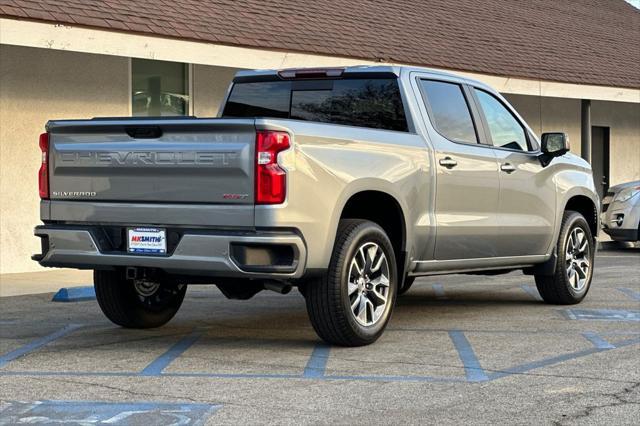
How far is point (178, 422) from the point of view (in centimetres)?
583

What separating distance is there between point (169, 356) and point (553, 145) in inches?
167

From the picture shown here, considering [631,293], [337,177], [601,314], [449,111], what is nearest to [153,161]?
[337,177]

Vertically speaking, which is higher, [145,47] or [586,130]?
[145,47]

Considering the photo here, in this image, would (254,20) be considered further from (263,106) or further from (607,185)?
(607,185)

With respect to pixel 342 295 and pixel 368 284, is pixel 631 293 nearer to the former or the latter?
pixel 368 284

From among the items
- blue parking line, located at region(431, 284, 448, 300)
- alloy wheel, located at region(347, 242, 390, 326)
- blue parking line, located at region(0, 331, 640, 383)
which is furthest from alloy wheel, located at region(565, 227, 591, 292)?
blue parking line, located at region(0, 331, 640, 383)

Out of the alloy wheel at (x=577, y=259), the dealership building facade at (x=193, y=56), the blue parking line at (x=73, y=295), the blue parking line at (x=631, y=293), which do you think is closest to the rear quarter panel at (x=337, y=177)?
the alloy wheel at (x=577, y=259)

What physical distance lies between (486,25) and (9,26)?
474 inches

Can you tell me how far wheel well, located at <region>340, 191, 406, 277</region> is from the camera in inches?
335

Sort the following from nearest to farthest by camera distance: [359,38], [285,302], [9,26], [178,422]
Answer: [178,422]
[285,302]
[9,26]
[359,38]

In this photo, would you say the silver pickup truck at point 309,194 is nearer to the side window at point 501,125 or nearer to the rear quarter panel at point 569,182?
the side window at point 501,125

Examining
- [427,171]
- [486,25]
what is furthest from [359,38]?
[427,171]

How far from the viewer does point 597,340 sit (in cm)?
865

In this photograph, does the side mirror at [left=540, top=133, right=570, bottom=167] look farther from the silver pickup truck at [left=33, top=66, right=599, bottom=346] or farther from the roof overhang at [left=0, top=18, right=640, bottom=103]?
the roof overhang at [left=0, top=18, right=640, bottom=103]
